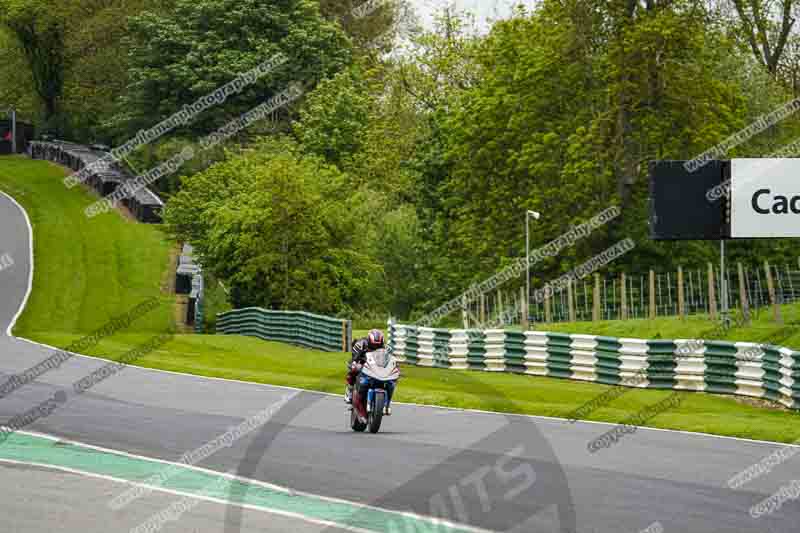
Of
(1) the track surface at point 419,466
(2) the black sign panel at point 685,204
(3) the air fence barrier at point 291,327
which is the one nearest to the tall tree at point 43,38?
(3) the air fence barrier at point 291,327

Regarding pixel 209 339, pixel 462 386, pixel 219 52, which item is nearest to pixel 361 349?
pixel 462 386

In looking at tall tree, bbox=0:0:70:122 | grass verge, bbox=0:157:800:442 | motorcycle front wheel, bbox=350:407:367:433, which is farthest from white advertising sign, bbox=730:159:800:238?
tall tree, bbox=0:0:70:122

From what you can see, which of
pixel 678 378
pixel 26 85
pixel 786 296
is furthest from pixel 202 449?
→ pixel 26 85

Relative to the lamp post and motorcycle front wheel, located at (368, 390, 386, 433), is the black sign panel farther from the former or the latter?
motorcycle front wheel, located at (368, 390, 386, 433)

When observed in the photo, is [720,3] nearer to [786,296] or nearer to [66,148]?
[786,296]

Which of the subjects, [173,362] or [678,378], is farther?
[173,362]

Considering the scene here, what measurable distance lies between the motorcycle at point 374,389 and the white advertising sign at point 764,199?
629 inches

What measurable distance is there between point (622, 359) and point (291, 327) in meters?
18.3

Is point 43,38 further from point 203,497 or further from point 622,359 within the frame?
point 203,497

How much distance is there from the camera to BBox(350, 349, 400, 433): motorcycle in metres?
18.6

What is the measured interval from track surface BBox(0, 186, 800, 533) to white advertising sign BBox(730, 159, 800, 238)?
12.4 m

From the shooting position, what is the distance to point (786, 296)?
153 feet

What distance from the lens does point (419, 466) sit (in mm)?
15117

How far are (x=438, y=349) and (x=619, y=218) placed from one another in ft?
59.6
